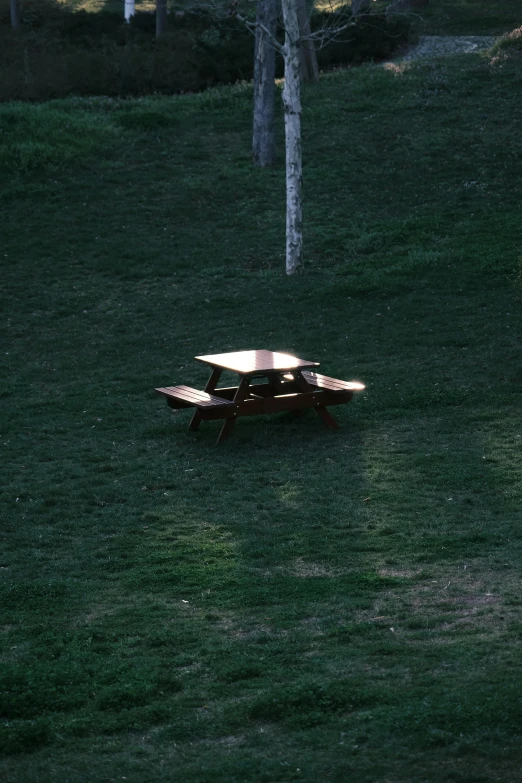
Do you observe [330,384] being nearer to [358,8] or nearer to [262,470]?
[262,470]

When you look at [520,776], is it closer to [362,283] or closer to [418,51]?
[362,283]

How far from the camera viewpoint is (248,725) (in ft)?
14.9

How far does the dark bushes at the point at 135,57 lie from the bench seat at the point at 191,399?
61.1 feet

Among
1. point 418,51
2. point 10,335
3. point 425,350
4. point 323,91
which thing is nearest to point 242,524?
point 425,350

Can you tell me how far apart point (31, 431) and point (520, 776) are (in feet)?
25.1

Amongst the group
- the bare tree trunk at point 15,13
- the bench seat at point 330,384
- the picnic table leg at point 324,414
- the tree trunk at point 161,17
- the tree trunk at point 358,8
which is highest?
the bare tree trunk at point 15,13

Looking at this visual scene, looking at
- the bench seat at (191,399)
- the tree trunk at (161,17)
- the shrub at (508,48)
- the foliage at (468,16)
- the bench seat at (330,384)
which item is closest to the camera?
the bench seat at (191,399)

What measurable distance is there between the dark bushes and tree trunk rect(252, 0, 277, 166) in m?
6.94

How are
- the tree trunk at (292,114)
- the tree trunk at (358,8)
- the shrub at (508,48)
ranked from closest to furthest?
the tree trunk at (292,114), the tree trunk at (358,8), the shrub at (508,48)

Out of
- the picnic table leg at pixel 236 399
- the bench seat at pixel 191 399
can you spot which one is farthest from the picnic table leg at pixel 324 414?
the bench seat at pixel 191 399

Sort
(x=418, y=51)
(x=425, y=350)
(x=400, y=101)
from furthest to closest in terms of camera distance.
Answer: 1. (x=418, y=51)
2. (x=400, y=101)
3. (x=425, y=350)

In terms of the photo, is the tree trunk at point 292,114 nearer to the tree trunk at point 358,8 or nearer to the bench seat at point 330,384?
the tree trunk at point 358,8

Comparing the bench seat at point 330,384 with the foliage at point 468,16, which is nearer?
the bench seat at point 330,384

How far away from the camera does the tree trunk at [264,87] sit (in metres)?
20.6
